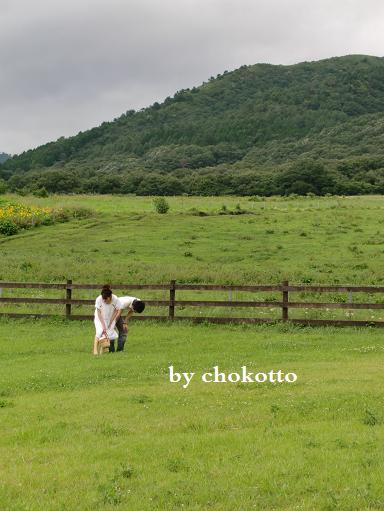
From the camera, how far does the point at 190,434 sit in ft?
30.5

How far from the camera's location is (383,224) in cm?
5069

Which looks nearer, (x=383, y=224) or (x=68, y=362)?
(x=68, y=362)

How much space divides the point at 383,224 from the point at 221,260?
56.8 ft

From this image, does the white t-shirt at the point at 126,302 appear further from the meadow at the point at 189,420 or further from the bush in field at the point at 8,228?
the bush in field at the point at 8,228

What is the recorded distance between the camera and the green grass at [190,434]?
707cm

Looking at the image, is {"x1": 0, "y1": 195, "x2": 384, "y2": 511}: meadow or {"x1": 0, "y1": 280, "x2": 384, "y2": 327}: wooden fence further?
{"x1": 0, "y1": 280, "x2": 384, "y2": 327}: wooden fence

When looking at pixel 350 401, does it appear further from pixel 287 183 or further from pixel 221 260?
pixel 287 183

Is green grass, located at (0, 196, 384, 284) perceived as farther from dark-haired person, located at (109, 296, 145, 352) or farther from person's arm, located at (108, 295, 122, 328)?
person's arm, located at (108, 295, 122, 328)

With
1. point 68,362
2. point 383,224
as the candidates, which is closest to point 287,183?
point 383,224

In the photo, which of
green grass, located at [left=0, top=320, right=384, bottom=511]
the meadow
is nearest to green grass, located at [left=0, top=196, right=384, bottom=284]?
A: the meadow

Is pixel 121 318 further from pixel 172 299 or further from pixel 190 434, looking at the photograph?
pixel 190 434

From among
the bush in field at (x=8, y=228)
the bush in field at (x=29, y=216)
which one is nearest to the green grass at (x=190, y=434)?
the bush in field at (x=8, y=228)

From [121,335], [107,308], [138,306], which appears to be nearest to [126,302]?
[138,306]

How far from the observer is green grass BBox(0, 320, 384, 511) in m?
7.07
